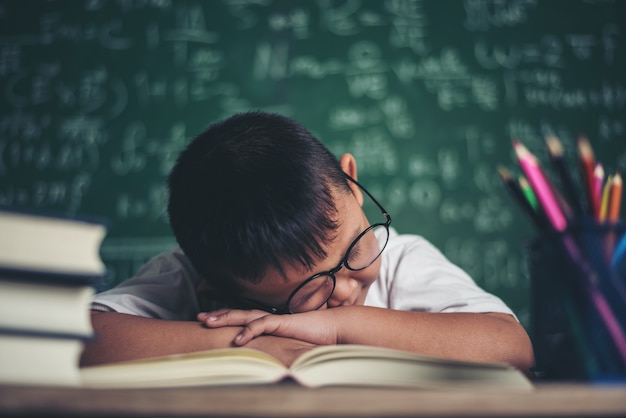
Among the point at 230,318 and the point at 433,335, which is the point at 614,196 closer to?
the point at 433,335

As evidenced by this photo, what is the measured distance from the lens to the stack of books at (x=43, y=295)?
0.41 meters

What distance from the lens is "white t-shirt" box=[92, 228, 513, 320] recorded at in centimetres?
93

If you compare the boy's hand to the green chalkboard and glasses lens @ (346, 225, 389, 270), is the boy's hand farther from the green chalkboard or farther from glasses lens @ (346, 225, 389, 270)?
the green chalkboard

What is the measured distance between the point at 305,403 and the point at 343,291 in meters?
0.55

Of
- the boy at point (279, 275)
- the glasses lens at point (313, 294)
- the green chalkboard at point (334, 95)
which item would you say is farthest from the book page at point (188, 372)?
the green chalkboard at point (334, 95)

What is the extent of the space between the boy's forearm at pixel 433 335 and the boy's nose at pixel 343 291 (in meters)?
0.11

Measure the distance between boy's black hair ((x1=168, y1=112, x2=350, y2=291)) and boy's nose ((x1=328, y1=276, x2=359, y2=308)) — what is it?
8 cm

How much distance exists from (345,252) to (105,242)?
1.49 m

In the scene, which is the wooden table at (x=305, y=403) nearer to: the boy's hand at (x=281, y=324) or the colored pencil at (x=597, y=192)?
the colored pencil at (x=597, y=192)

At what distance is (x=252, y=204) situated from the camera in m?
0.80

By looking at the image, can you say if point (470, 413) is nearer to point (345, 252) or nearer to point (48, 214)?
point (48, 214)

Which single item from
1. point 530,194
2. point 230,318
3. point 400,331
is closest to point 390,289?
point 400,331

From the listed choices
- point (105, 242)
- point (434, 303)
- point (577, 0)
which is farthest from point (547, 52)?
point (105, 242)

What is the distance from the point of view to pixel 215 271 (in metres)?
0.88
